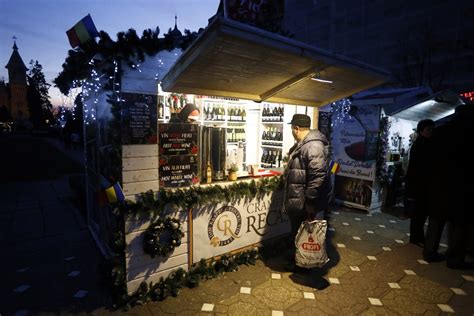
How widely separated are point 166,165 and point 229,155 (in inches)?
50.6

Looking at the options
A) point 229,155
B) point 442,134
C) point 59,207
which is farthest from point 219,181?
point 59,207

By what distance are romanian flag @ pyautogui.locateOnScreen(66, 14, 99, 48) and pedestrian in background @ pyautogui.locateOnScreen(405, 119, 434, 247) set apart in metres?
5.23

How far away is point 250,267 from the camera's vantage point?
4.22 meters

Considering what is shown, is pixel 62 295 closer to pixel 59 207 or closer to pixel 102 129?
pixel 102 129

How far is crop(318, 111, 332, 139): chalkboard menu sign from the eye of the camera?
19.8 ft

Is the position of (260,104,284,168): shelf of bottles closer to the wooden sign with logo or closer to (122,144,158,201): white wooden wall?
the wooden sign with logo

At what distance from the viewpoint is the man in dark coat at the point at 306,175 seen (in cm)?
351

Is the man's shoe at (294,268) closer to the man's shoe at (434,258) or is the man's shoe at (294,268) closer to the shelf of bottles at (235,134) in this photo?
the man's shoe at (434,258)

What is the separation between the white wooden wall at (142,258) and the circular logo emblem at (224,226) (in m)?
0.45

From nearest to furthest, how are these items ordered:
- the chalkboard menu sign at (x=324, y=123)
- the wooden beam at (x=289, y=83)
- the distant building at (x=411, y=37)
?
the wooden beam at (x=289, y=83) → the chalkboard menu sign at (x=324, y=123) → the distant building at (x=411, y=37)

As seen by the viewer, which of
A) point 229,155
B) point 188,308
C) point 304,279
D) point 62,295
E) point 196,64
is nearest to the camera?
point 196,64

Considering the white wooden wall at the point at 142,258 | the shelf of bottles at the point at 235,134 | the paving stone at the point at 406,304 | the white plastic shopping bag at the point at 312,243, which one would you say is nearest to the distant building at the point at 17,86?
the shelf of bottles at the point at 235,134

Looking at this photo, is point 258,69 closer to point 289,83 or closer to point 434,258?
point 289,83

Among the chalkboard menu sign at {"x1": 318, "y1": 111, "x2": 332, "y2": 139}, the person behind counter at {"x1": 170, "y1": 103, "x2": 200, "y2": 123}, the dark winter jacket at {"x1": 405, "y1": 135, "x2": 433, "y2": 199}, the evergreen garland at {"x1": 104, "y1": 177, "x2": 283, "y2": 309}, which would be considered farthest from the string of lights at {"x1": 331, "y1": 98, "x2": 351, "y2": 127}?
the person behind counter at {"x1": 170, "y1": 103, "x2": 200, "y2": 123}
